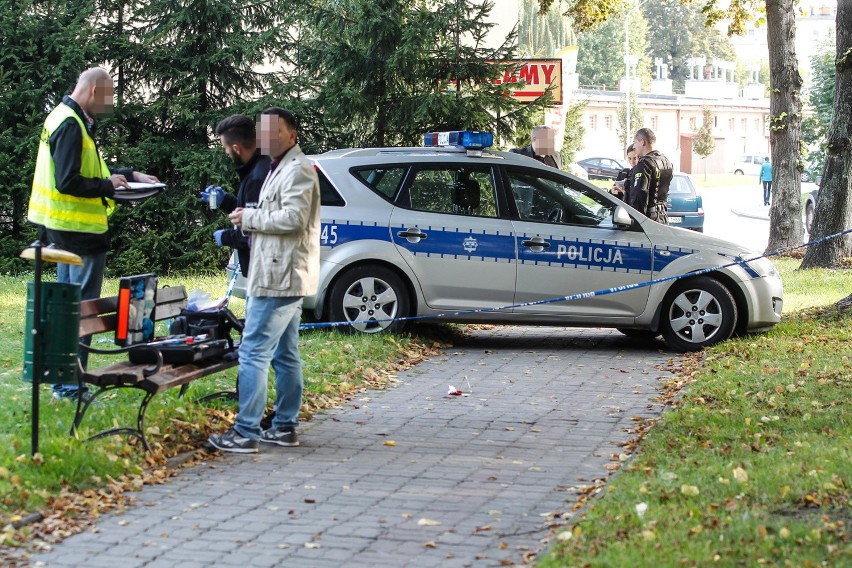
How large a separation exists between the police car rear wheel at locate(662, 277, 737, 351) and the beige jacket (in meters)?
5.15

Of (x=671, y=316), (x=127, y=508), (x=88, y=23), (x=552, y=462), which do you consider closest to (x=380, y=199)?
(x=671, y=316)

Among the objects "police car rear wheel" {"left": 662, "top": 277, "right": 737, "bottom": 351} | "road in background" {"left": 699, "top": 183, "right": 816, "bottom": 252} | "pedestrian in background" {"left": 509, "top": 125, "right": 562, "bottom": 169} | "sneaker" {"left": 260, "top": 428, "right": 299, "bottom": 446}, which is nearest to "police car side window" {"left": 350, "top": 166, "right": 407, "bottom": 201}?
"pedestrian in background" {"left": 509, "top": 125, "right": 562, "bottom": 169}

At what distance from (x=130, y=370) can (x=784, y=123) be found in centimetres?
1695

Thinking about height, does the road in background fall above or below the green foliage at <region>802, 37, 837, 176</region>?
below

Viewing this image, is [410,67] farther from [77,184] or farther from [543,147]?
[77,184]

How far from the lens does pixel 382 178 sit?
10883mm

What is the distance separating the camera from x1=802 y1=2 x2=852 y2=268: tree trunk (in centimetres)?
1493

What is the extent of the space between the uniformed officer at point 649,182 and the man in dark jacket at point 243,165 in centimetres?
631

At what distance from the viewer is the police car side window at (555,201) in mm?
10930

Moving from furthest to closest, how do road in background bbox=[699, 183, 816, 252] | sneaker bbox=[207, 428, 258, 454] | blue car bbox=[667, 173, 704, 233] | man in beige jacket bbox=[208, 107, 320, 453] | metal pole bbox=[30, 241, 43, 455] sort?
road in background bbox=[699, 183, 816, 252] < blue car bbox=[667, 173, 704, 233] < sneaker bbox=[207, 428, 258, 454] < man in beige jacket bbox=[208, 107, 320, 453] < metal pole bbox=[30, 241, 43, 455]

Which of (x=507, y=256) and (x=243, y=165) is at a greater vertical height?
(x=243, y=165)

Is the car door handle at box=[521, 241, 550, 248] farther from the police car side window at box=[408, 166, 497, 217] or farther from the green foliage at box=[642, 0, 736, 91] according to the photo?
the green foliage at box=[642, 0, 736, 91]

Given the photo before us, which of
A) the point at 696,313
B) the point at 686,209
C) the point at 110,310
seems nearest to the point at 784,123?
the point at 686,209

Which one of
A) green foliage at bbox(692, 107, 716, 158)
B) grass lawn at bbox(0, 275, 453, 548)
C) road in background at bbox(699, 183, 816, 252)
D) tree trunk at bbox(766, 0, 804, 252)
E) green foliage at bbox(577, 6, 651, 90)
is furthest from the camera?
green foliage at bbox(577, 6, 651, 90)
